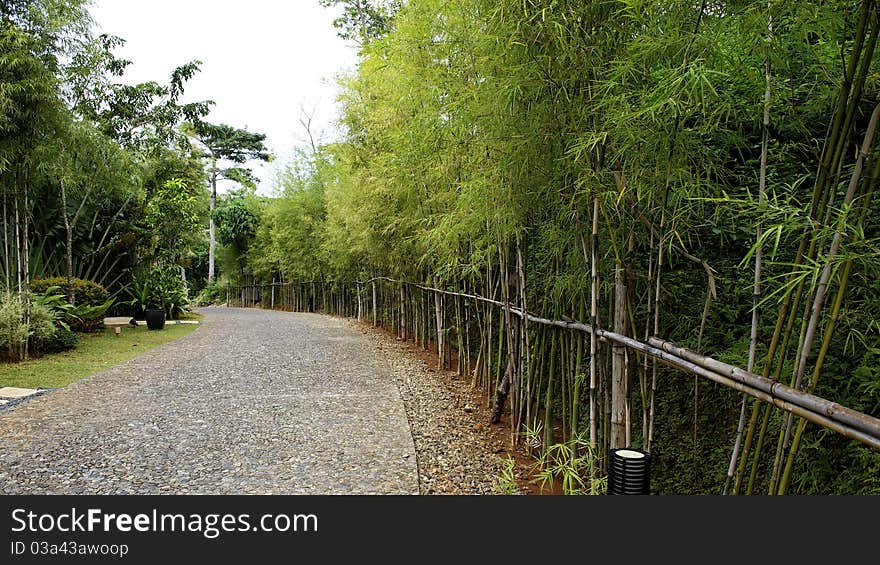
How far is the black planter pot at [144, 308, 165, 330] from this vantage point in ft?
30.3

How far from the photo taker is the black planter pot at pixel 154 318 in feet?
30.3

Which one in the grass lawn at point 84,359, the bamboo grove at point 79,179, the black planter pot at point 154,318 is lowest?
the grass lawn at point 84,359

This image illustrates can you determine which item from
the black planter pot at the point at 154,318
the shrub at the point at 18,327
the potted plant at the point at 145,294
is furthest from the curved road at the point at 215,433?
the potted plant at the point at 145,294

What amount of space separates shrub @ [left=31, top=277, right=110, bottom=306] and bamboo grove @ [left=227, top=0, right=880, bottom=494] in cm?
604

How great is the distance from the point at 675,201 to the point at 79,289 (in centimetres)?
859

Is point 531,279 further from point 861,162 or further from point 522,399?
point 861,162

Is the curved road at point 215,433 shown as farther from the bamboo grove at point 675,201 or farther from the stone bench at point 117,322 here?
the stone bench at point 117,322

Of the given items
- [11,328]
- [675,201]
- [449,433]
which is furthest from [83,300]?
[675,201]

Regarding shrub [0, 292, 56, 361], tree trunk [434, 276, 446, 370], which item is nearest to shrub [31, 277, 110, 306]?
shrub [0, 292, 56, 361]

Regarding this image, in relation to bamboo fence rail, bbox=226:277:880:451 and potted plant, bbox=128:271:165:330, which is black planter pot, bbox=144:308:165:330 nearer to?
potted plant, bbox=128:271:165:330

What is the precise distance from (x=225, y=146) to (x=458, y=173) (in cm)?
2052

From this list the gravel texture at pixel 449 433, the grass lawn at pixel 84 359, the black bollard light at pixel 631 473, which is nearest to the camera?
the black bollard light at pixel 631 473

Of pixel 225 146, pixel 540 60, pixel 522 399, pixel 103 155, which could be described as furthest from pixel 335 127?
pixel 225 146

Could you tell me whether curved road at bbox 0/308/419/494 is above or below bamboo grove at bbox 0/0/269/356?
below
